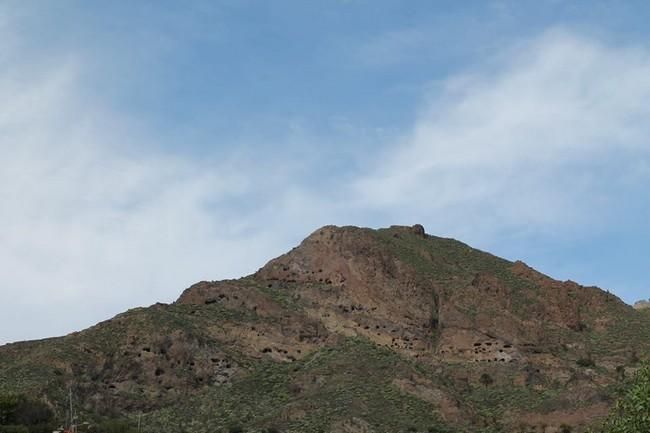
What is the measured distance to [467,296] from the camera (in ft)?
285

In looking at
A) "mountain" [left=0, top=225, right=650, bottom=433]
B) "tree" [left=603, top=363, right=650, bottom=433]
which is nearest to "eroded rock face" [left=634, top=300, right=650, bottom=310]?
"mountain" [left=0, top=225, right=650, bottom=433]

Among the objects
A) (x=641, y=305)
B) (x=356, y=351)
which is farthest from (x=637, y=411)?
(x=641, y=305)

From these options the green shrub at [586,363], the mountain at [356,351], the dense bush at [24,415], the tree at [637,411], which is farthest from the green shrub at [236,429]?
the tree at [637,411]

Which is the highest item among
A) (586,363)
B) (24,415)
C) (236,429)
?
(24,415)

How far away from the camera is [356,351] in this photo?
79.9 metres

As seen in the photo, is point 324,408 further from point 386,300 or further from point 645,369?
point 645,369

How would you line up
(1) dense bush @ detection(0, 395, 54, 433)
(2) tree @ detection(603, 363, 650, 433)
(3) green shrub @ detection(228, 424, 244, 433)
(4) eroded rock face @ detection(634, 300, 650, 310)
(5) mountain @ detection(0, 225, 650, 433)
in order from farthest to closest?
(4) eroded rock face @ detection(634, 300, 650, 310) → (5) mountain @ detection(0, 225, 650, 433) → (3) green shrub @ detection(228, 424, 244, 433) → (1) dense bush @ detection(0, 395, 54, 433) → (2) tree @ detection(603, 363, 650, 433)

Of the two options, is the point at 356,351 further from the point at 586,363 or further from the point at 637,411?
the point at 637,411

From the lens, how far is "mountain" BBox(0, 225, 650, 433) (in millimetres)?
72188

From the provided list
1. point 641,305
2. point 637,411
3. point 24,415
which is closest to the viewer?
point 637,411

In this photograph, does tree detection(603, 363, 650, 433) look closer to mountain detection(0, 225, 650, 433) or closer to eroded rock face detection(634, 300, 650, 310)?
mountain detection(0, 225, 650, 433)

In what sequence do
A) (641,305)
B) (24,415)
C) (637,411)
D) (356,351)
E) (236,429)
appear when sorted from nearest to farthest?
(637,411) < (24,415) < (236,429) < (356,351) < (641,305)

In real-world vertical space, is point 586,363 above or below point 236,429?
above

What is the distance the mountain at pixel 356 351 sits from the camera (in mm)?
72188
